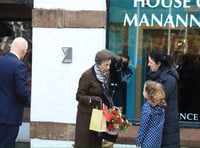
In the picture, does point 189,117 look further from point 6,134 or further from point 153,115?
point 6,134

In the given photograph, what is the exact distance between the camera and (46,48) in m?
6.94

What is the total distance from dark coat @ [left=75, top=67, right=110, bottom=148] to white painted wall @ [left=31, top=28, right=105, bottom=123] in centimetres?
161

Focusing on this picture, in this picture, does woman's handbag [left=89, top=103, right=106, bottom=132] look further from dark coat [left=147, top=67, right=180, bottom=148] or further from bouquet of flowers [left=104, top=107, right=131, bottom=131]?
dark coat [left=147, top=67, right=180, bottom=148]

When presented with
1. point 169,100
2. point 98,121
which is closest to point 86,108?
point 98,121

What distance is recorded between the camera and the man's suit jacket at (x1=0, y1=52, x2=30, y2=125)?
16.7 feet

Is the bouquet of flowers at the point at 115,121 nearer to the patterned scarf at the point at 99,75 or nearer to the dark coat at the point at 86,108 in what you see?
the dark coat at the point at 86,108

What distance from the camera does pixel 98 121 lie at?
197 inches

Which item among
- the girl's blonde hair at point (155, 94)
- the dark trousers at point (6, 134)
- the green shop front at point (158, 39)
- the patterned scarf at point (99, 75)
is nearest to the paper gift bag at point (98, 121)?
the patterned scarf at point (99, 75)

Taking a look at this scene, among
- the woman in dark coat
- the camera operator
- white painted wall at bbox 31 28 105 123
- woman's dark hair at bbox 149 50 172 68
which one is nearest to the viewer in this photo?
the woman in dark coat

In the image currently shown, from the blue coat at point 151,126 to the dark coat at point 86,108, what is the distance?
720mm

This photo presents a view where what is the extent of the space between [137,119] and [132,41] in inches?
50.2

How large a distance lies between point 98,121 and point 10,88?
1075 mm

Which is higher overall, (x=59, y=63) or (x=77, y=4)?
(x=77, y=4)

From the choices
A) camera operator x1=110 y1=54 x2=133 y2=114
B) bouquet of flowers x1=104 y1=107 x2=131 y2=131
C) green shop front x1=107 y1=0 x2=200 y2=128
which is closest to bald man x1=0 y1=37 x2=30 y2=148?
Answer: bouquet of flowers x1=104 y1=107 x2=131 y2=131
